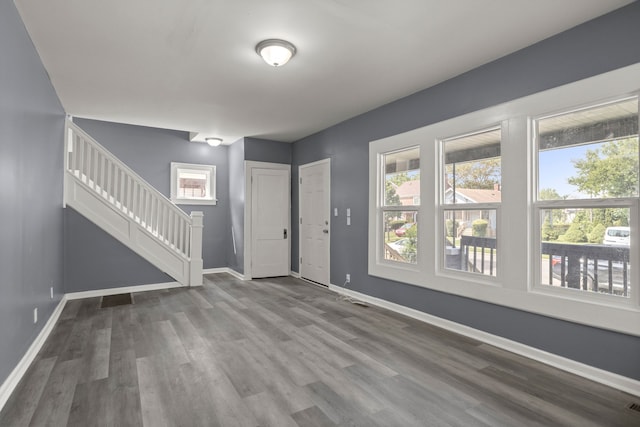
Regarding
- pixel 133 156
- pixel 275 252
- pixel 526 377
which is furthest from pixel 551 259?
pixel 133 156

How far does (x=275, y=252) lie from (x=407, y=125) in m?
3.53

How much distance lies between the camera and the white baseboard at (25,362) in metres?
2.16

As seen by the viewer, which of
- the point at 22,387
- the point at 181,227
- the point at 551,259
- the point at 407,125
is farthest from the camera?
the point at 181,227

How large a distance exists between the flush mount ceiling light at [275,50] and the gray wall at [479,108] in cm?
176

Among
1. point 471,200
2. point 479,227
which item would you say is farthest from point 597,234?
point 471,200

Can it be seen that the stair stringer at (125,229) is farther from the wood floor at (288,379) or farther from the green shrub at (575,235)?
the green shrub at (575,235)

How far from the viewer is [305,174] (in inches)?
244

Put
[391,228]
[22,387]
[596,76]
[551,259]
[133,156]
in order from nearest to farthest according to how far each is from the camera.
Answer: [22,387] → [596,76] → [551,259] → [391,228] → [133,156]

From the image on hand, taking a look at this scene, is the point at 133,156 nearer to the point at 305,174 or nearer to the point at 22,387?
the point at 305,174

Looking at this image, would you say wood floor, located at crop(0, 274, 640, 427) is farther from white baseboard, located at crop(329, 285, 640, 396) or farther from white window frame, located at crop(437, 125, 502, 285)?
white window frame, located at crop(437, 125, 502, 285)

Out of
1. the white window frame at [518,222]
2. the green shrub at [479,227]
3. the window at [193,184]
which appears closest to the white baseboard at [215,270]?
the window at [193,184]

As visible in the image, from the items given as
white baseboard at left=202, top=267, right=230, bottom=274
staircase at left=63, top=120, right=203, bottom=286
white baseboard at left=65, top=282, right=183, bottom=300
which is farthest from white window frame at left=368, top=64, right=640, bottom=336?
white baseboard at left=202, top=267, right=230, bottom=274

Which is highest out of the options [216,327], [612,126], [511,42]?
[511,42]

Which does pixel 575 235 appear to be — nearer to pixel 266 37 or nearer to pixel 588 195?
pixel 588 195
